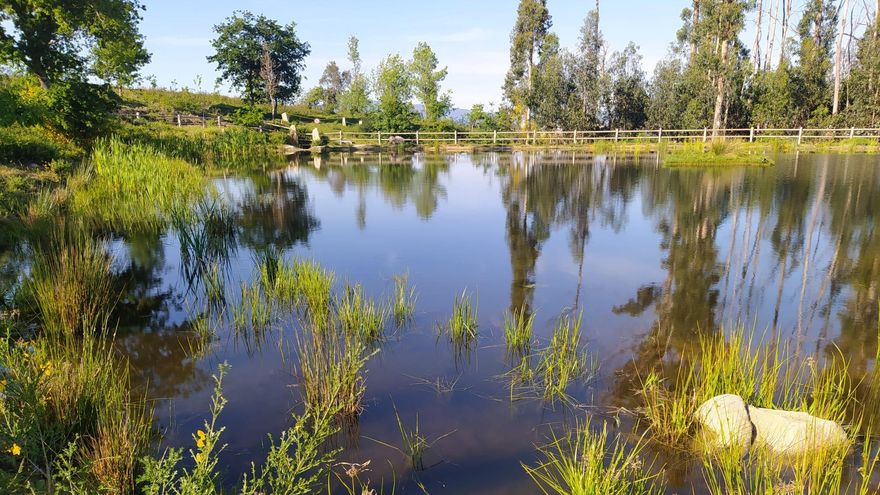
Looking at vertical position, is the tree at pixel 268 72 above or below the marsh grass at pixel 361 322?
above

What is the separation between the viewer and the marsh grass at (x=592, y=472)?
→ 282cm

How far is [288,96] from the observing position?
4531cm

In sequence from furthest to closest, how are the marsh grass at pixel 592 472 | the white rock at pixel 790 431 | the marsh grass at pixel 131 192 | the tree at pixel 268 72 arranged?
the tree at pixel 268 72, the marsh grass at pixel 131 192, the white rock at pixel 790 431, the marsh grass at pixel 592 472

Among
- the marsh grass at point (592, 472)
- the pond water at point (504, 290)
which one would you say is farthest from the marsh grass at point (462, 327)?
the marsh grass at point (592, 472)

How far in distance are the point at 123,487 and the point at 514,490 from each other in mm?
2239

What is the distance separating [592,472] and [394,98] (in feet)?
129

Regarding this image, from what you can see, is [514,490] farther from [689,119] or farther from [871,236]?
[689,119]

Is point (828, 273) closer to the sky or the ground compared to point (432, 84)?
closer to the ground

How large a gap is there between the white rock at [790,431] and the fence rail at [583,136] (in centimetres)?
2870

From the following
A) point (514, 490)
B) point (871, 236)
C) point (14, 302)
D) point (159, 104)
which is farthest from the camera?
point (159, 104)

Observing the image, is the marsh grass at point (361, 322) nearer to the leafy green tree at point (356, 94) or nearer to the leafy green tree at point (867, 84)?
the leafy green tree at point (867, 84)

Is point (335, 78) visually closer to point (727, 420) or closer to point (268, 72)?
point (268, 72)

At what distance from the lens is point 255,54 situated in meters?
41.7

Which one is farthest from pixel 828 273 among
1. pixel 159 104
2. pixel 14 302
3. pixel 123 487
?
pixel 159 104
